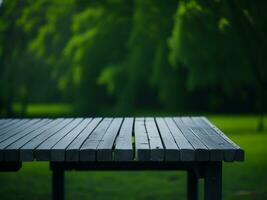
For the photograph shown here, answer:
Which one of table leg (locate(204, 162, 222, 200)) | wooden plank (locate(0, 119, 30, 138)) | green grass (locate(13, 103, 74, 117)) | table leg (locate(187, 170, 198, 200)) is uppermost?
wooden plank (locate(0, 119, 30, 138))

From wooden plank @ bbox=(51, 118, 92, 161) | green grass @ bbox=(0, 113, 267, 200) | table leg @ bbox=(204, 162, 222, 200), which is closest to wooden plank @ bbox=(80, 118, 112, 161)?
wooden plank @ bbox=(51, 118, 92, 161)

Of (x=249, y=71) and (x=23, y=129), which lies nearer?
(x=23, y=129)

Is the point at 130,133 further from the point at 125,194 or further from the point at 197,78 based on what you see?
the point at 197,78

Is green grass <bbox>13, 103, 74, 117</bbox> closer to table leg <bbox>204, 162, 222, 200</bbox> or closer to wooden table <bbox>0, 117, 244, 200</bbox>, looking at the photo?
wooden table <bbox>0, 117, 244, 200</bbox>

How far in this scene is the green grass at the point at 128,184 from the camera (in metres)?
7.08

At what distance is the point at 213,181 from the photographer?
3.57 m

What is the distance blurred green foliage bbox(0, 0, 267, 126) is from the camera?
1297cm

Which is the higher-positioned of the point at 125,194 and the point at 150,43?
the point at 150,43

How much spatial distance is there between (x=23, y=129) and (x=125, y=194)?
9.07 feet

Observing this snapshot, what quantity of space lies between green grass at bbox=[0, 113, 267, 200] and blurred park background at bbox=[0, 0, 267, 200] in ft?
0.05

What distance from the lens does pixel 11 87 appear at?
20703 millimetres

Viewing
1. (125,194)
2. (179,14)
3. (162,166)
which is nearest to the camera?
(162,166)

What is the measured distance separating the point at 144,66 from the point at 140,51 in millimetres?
1019

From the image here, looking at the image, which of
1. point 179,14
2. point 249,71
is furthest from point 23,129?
point 249,71
